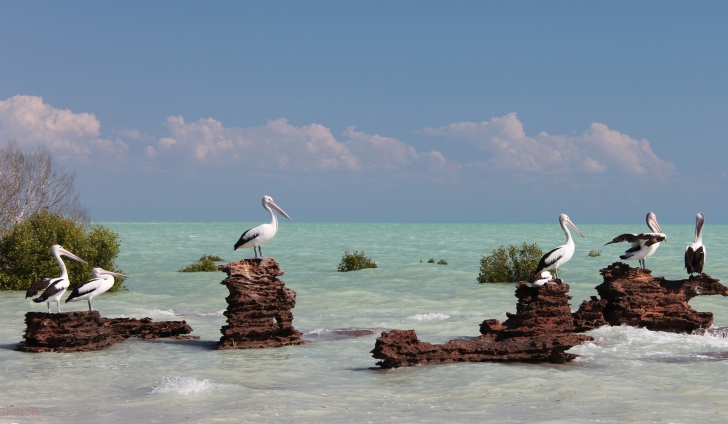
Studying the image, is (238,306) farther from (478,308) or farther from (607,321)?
(478,308)

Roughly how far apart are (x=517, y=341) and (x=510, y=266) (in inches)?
786

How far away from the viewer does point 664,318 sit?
16391 mm

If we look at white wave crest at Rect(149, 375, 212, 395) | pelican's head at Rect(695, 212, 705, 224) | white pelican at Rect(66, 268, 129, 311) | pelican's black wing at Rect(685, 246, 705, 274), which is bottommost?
white wave crest at Rect(149, 375, 212, 395)

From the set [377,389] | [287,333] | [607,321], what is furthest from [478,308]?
[377,389]

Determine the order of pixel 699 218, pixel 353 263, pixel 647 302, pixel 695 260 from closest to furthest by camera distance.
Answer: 1. pixel 647 302
2. pixel 695 260
3. pixel 699 218
4. pixel 353 263

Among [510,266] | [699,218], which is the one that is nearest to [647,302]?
[699,218]

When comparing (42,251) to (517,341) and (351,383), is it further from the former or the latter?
(517,341)

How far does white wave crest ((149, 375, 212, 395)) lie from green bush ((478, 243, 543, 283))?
73.5 feet

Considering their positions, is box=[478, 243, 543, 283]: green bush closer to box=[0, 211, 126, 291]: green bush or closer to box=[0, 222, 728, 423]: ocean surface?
box=[0, 222, 728, 423]: ocean surface

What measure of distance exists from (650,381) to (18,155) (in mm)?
41074

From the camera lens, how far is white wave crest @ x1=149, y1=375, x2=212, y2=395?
11.7m

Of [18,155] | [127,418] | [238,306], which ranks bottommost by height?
[127,418]

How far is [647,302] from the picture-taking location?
648 inches

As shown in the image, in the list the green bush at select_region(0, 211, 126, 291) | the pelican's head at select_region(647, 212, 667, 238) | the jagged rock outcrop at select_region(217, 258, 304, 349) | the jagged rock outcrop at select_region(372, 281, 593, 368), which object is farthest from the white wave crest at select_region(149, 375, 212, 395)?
the green bush at select_region(0, 211, 126, 291)
